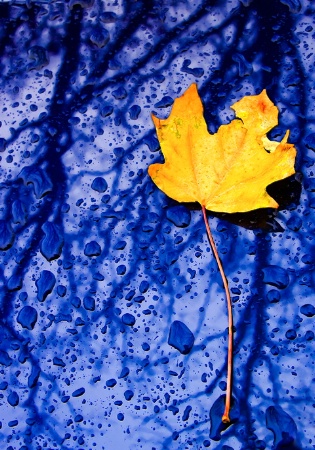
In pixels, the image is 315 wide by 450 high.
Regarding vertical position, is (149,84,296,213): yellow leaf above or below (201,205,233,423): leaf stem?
above

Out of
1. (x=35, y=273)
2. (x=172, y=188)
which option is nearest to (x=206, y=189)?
(x=172, y=188)

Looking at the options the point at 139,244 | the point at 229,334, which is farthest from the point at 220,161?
the point at 229,334

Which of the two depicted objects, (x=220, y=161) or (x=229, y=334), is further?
(x=220, y=161)

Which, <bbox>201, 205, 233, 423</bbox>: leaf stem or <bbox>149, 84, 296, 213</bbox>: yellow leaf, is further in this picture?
<bbox>149, 84, 296, 213</bbox>: yellow leaf

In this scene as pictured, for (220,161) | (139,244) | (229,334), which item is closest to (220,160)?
(220,161)

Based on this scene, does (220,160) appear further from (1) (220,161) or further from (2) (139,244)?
(2) (139,244)

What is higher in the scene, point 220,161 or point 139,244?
point 220,161

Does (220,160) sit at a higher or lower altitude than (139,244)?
higher

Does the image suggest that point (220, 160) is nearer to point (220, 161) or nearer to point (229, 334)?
point (220, 161)
